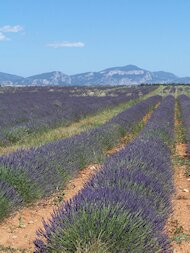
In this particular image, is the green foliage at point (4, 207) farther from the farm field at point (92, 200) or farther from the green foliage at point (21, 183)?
the green foliage at point (21, 183)

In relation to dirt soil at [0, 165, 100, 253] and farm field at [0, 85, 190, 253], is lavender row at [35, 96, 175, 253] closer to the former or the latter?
farm field at [0, 85, 190, 253]

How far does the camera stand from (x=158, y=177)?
557 centimetres

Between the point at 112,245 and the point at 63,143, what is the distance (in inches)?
226

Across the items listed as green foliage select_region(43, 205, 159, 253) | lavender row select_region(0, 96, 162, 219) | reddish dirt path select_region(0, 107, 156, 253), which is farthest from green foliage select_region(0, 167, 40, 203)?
green foliage select_region(43, 205, 159, 253)

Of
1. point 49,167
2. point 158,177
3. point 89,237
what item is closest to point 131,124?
point 49,167

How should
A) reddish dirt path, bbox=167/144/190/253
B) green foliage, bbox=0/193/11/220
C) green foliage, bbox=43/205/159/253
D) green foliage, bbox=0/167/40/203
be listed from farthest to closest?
green foliage, bbox=0/167/40/203
green foliage, bbox=0/193/11/220
reddish dirt path, bbox=167/144/190/253
green foliage, bbox=43/205/159/253

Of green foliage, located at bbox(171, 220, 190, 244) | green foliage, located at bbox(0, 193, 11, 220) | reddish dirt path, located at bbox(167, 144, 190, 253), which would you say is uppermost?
green foliage, located at bbox(0, 193, 11, 220)

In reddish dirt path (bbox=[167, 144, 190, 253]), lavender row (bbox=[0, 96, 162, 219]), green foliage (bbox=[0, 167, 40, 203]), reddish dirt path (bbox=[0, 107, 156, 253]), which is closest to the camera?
reddish dirt path (bbox=[0, 107, 156, 253])

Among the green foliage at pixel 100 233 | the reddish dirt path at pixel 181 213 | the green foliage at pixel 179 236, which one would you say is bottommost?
the reddish dirt path at pixel 181 213

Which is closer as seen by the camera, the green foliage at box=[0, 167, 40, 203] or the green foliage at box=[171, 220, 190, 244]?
the green foliage at box=[171, 220, 190, 244]

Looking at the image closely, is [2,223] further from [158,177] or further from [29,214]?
[158,177]

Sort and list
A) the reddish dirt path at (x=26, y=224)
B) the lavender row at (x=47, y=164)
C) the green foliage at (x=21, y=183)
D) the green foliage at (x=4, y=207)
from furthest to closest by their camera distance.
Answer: the lavender row at (x=47, y=164), the green foliage at (x=21, y=183), the green foliage at (x=4, y=207), the reddish dirt path at (x=26, y=224)

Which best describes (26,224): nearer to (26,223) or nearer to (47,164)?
(26,223)

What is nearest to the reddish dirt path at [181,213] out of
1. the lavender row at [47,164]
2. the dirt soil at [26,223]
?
the dirt soil at [26,223]
